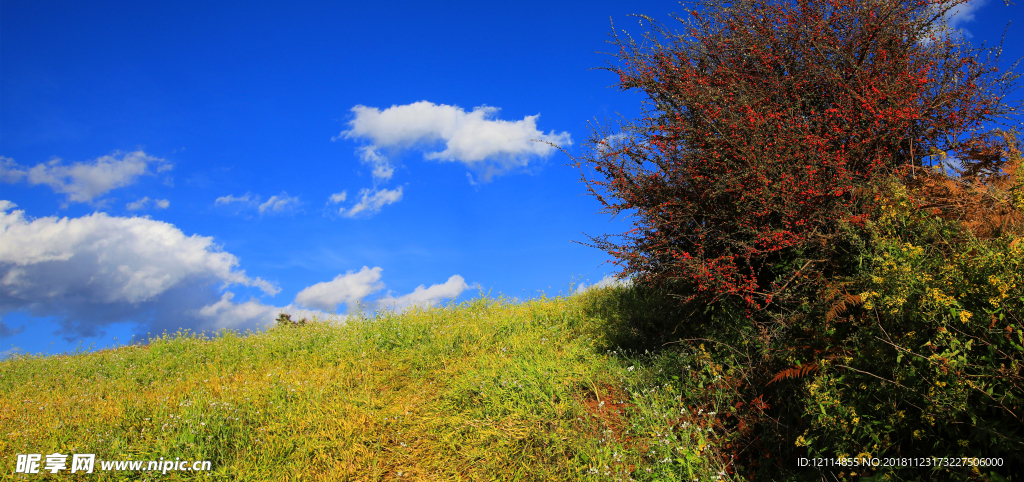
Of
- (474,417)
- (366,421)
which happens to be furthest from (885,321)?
(366,421)

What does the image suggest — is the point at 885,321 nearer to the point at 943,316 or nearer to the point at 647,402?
the point at 943,316

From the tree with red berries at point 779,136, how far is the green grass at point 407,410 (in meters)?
1.62

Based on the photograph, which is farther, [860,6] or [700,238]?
[860,6]

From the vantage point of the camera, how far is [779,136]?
615 cm

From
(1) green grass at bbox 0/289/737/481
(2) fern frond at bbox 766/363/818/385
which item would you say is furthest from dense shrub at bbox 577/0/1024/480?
(1) green grass at bbox 0/289/737/481

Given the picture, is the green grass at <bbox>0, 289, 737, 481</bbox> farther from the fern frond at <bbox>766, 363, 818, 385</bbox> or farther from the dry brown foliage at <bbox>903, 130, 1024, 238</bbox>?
the dry brown foliage at <bbox>903, 130, 1024, 238</bbox>

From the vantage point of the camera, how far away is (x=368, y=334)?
10.1 meters

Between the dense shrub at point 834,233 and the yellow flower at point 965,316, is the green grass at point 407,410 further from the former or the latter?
the yellow flower at point 965,316

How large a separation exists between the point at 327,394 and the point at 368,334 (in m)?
2.66

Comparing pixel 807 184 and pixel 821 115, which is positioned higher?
pixel 821 115

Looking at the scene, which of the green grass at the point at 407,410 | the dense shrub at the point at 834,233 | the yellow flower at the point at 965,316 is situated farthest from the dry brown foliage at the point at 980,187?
the green grass at the point at 407,410

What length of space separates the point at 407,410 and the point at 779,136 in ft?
19.8

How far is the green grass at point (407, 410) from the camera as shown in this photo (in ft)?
18.7

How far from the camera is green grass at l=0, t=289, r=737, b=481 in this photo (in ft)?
18.7
